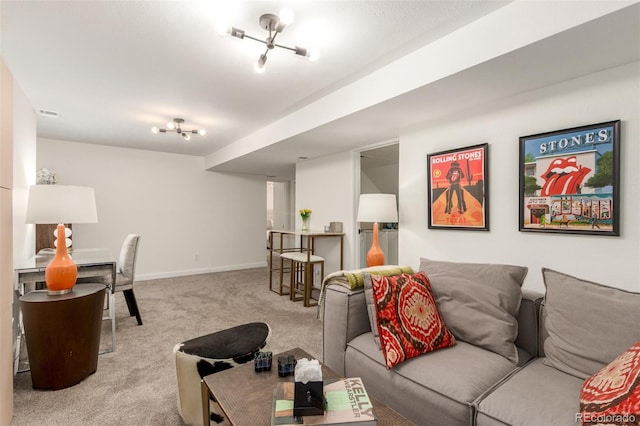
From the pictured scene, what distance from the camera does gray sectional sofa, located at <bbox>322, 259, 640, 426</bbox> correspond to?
4.12ft

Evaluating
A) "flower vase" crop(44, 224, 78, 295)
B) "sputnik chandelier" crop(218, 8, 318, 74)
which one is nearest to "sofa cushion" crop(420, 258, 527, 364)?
"sputnik chandelier" crop(218, 8, 318, 74)

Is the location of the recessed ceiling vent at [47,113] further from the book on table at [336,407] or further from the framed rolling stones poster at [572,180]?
the framed rolling stones poster at [572,180]

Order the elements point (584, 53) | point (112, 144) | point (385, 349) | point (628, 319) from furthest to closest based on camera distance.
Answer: point (112, 144), point (584, 53), point (385, 349), point (628, 319)

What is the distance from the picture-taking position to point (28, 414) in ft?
5.85

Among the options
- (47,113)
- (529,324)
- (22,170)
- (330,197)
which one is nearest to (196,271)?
(330,197)

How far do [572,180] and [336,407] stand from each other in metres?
2.01

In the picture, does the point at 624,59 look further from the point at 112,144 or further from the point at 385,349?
the point at 112,144

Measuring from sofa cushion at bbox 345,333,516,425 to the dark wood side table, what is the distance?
1.90 metres

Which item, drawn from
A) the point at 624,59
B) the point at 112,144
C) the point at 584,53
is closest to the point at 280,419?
the point at 584,53

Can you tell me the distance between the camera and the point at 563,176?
200cm

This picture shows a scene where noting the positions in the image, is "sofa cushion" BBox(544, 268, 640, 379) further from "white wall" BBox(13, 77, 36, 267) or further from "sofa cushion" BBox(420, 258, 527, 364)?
"white wall" BBox(13, 77, 36, 267)

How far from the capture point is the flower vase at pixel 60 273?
6.97 feet

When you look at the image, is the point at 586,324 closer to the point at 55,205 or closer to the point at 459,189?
the point at 459,189

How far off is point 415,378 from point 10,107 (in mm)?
2568
